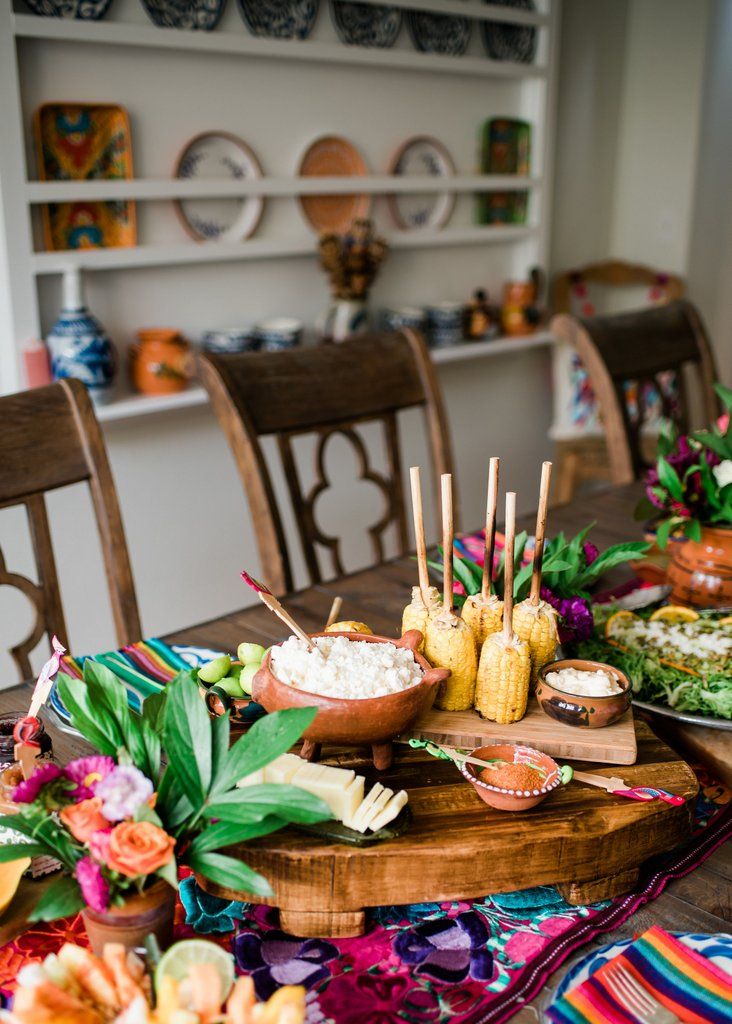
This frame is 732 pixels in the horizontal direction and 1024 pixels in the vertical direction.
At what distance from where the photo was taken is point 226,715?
76 centimetres

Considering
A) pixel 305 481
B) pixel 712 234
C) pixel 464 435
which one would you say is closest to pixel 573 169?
pixel 712 234

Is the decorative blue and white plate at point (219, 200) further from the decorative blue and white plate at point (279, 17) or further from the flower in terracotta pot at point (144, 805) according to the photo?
the flower in terracotta pot at point (144, 805)

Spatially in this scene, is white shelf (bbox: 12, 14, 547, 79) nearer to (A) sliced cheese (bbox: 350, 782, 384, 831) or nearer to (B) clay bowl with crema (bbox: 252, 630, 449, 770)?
(B) clay bowl with crema (bbox: 252, 630, 449, 770)

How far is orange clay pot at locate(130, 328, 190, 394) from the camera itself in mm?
2312

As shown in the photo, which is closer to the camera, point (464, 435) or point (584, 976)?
point (584, 976)

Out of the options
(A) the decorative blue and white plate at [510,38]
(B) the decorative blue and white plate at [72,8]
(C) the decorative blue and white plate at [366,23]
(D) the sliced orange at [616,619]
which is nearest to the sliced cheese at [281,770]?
(D) the sliced orange at [616,619]

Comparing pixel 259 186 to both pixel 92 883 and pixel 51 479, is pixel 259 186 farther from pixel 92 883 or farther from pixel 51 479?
pixel 92 883

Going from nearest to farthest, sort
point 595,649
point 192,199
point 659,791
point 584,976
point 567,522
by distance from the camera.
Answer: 1. point 584,976
2. point 659,791
3. point 595,649
4. point 567,522
5. point 192,199

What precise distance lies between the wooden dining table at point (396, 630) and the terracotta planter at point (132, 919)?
13 cm

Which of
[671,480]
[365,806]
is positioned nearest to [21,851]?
[365,806]

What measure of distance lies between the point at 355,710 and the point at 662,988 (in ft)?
1.04

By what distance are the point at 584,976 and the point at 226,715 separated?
0.34 meters

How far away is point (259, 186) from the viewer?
2.46 m

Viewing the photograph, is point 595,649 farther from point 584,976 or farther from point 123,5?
point 123,5
